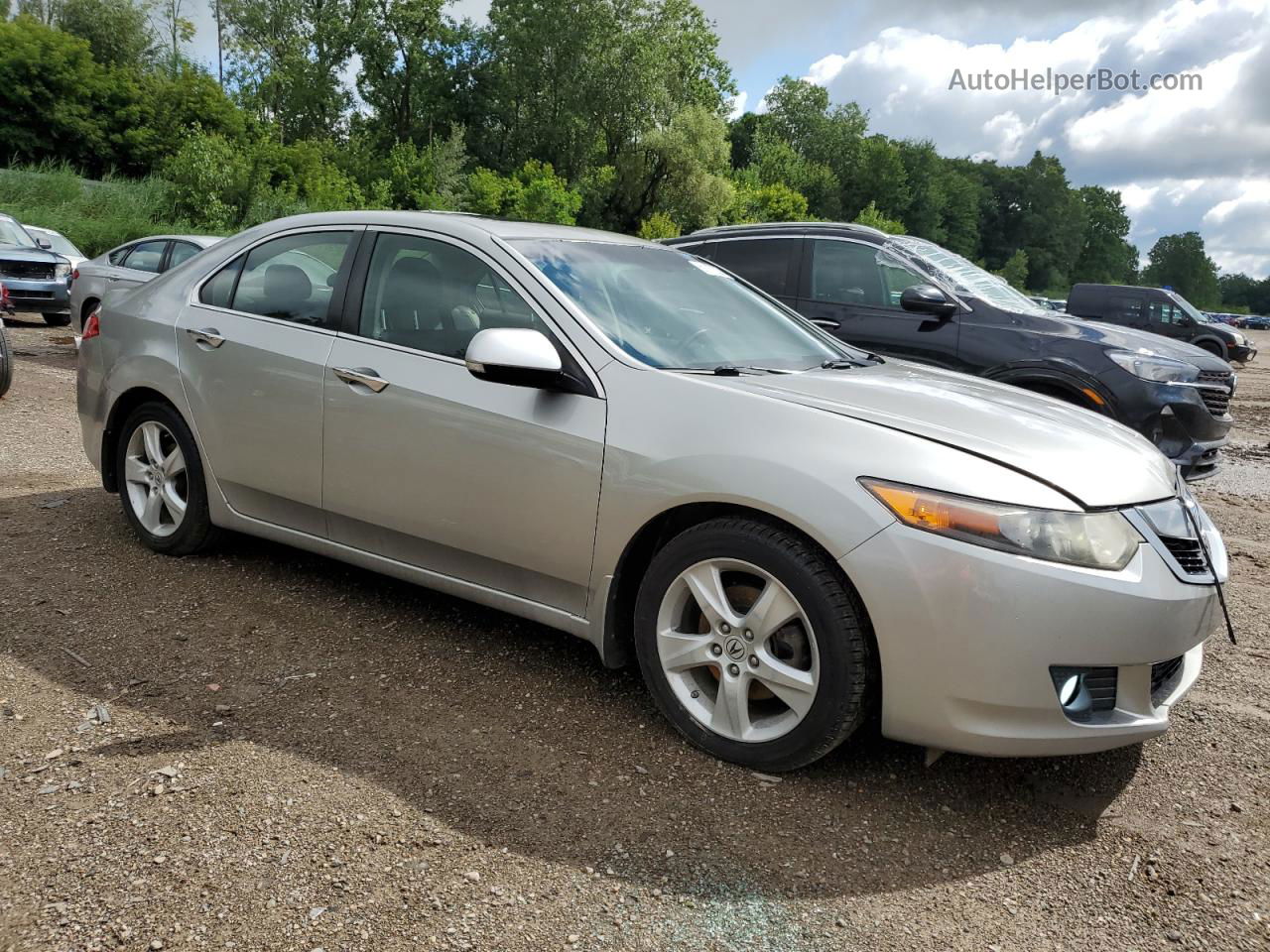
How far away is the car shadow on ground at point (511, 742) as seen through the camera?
8.61ft

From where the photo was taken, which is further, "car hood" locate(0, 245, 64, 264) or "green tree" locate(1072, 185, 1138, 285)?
"green tree" locate(1072, 185, 1138, 285)

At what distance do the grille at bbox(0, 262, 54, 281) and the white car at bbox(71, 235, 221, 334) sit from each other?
322cm

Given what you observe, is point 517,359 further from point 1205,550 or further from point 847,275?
point 847,275

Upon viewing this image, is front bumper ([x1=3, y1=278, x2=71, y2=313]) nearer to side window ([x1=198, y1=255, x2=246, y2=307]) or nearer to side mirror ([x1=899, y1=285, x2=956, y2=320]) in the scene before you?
side window ([x1=198, y1=255, x2=246, y2=307])

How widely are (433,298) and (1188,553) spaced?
2.59m

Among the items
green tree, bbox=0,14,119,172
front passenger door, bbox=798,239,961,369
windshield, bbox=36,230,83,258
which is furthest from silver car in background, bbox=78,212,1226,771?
green tree, bbox=0,14,119,172

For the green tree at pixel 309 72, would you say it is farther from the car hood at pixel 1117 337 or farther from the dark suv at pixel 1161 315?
the car hood at pixel 1117 337

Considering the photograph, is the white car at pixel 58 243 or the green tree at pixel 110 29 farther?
the green tree at pixel 110 29

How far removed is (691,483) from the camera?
2.95m

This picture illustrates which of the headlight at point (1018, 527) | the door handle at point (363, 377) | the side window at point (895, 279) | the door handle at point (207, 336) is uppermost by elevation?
the side window at point (895, 279)

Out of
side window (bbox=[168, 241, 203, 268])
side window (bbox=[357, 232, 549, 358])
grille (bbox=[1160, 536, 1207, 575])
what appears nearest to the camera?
grille (bbox=[1160, 536, 1207, 575])

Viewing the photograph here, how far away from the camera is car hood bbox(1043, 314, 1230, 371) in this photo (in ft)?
22.1

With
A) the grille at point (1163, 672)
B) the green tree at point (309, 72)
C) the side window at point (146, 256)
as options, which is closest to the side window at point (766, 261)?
the grille at point (1163, 672)

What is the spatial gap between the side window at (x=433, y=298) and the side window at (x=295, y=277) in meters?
0.22
